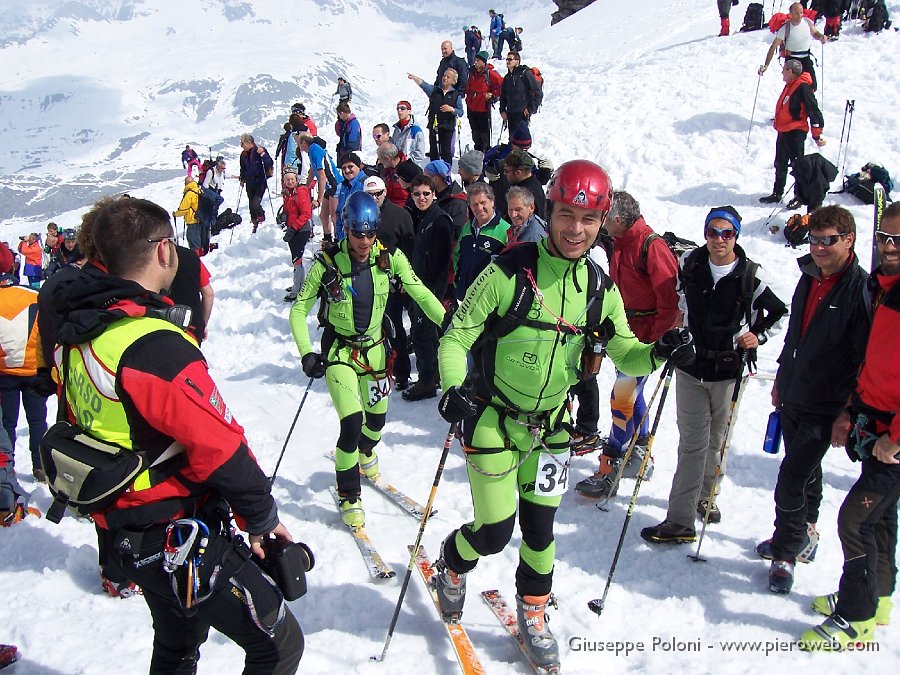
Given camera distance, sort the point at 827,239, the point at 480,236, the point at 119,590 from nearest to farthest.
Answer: the point at 827,239
the point at 119,590
the point at 480,236

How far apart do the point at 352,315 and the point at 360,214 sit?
3.10 feet

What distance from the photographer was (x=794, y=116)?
11.4 metres

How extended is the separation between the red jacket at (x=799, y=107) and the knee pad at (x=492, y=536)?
10.7 meters

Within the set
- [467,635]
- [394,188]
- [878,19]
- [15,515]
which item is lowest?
[15,515]

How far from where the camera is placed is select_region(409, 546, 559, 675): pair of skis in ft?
13.1

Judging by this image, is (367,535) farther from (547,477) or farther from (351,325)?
(547,477)

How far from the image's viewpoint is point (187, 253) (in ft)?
18.3

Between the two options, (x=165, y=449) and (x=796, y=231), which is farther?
(x=796, y=231)

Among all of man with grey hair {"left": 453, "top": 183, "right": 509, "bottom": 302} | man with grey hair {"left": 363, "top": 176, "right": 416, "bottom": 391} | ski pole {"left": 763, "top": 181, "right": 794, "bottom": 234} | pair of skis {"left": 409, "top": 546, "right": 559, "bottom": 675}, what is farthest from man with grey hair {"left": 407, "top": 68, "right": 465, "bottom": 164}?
pair of skis {"left": 409, "top": 546, "right": 559, "bottom": 675}

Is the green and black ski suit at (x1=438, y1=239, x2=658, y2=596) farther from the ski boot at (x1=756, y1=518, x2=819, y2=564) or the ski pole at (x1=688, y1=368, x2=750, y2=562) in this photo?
the ski boot at (x1=756, y1=518, x2=819, y2=564)

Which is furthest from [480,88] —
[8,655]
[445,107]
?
[8,655]

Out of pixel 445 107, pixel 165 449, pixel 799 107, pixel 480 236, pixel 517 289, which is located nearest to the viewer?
pixel 165 449

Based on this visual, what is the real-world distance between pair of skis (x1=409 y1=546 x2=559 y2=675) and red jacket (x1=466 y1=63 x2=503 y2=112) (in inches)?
521

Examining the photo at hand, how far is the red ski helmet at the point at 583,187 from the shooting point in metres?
3.60
